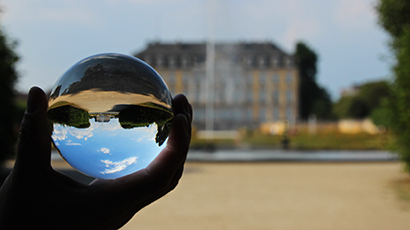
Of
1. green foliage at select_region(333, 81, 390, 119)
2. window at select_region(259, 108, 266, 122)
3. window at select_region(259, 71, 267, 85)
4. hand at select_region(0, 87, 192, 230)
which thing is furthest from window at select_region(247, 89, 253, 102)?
hand at select_region(0, 87, 192, 230)

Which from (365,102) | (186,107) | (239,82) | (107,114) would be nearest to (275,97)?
(239,82)

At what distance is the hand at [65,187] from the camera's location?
2.07 metres

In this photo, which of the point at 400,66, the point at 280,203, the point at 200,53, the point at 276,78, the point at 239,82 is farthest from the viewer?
the point at 200,53

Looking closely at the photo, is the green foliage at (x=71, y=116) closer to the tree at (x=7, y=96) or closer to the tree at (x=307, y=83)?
the tree at (x=7, y=96)

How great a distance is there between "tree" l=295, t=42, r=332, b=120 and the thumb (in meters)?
66.9

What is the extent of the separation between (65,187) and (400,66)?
34.6 feet

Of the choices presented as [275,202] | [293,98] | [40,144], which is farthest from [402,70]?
[293,98]

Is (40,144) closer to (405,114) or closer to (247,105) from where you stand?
(405,114)

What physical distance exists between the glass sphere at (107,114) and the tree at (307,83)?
2625 inches

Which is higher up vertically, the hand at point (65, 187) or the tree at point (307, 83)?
the tree at point (307, 83)

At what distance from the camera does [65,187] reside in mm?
2273

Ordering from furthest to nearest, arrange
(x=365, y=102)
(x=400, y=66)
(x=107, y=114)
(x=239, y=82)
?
(x=239, y=82) < (x=365, y=102) < (x=400, y=66) < (x=107, y=114)

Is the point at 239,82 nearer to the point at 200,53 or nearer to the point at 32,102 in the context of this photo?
the point at 200,53

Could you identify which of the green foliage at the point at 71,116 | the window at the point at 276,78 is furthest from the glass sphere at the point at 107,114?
the window at the point at 276,78
